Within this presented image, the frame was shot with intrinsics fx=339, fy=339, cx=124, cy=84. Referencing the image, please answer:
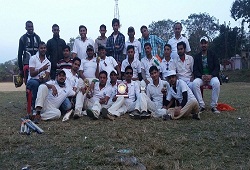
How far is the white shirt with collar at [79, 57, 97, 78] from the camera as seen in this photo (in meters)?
8.29

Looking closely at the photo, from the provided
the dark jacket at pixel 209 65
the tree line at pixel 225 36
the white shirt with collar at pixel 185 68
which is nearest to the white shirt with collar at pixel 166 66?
the white shirt with collar at pixel 185 68

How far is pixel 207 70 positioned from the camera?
8.07 meters

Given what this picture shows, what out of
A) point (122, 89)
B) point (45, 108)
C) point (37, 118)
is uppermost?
point (122, 89)

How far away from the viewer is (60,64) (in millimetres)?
8312

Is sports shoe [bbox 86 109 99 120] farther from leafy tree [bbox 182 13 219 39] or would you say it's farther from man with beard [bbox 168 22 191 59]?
leafy tree [bbox 182 13 219 39]

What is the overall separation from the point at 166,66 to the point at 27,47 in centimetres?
354

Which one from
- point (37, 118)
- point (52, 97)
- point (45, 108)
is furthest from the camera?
point (52, 97)

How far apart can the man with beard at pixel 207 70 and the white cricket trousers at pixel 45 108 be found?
3.23 m

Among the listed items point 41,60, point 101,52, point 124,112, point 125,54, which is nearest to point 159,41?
point 125,54

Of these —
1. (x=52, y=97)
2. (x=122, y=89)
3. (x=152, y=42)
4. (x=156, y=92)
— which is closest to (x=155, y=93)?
(x=156, y=92)

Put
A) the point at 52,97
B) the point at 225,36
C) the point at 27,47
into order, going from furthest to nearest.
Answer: the point at 225,36, the point at 27,47, the point at 52,97

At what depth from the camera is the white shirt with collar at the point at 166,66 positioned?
809cm

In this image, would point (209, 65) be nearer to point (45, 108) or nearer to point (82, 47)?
point (82, 47)

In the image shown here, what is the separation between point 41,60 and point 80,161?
4508 mm
